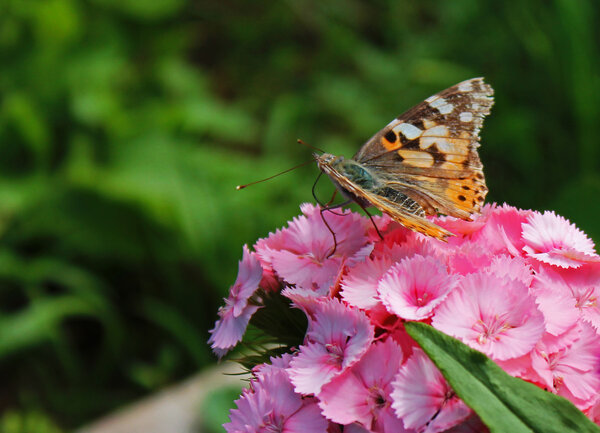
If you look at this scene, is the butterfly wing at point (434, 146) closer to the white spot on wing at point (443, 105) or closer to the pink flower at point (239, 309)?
the white spot on wing at point (443, 105)

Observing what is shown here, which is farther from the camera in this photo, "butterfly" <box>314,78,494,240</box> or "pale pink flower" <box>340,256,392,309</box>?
"butterfly" <box>314,78,494,240</box>

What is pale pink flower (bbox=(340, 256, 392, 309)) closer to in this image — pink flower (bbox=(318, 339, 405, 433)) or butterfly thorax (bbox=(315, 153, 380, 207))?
pink flower (bbox=(318, 339, 405, 433))

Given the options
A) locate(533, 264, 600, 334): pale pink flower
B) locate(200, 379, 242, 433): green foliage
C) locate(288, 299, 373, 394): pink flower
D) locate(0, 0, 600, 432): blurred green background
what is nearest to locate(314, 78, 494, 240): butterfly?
locate(533, 264, 600, 334): pale pink flower

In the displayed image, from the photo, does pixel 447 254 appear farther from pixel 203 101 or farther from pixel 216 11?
pixel 216 11

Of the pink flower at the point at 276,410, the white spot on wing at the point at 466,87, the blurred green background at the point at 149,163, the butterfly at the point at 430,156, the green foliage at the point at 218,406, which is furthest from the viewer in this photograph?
the blurred green background at the point at 149,163

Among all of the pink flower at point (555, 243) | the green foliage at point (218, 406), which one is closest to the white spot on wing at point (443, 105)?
the pink flower at point (555, 243)

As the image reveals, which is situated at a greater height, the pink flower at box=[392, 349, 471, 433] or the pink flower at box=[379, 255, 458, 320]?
the pink flower at box=[379, 255, 458, 320]

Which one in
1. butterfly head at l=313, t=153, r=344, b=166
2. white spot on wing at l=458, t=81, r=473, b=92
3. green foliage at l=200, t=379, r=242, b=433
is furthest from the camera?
green foliage at l=200, t=379, r=242, b=433
